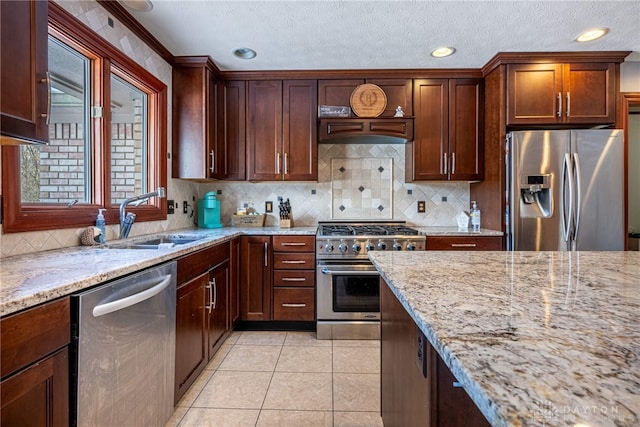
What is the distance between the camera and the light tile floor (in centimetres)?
167

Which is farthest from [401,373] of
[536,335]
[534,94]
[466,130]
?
[534,94]

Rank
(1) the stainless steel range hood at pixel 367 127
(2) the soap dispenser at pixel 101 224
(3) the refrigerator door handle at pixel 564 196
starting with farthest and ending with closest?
(1) the stainless steel range hood at pixel 367 127, (3) the refrigerator door handle at pixel 564 196, (2) the soap dispenser at pixel 101 224

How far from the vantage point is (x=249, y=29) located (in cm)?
226

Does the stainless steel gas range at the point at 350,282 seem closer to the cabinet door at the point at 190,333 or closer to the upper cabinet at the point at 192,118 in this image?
the cabinet door at the point at 190,333

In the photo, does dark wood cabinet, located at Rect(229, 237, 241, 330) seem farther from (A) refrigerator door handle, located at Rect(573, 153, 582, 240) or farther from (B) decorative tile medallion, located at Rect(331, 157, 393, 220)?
(A) refrigerator door handle, located at Rect(573, 153, 582, 240)

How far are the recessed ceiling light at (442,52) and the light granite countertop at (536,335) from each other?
6.92 ft

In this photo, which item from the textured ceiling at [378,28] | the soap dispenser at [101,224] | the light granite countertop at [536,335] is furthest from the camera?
the textured ceiling at [378,28]

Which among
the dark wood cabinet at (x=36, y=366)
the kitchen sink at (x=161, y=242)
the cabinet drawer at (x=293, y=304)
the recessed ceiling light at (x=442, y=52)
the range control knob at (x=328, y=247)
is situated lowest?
the cabinet drawer at (x=293, y=304)

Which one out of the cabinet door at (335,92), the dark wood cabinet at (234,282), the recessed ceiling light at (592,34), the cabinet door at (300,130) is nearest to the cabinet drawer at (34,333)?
the dark wood cabinet at (234,282)

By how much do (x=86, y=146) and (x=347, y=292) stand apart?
2.16 m

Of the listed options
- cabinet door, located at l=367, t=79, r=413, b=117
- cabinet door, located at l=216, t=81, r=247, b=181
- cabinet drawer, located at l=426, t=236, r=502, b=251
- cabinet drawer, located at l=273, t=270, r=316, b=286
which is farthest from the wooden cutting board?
cabinet drawer, located at l=273, t=270, r=316, b=286

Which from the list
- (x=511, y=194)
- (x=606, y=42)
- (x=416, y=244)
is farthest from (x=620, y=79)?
(x=416, y=244)

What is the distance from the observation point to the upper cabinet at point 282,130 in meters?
3.03

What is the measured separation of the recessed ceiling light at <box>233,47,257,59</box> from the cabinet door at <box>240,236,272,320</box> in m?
1.57
